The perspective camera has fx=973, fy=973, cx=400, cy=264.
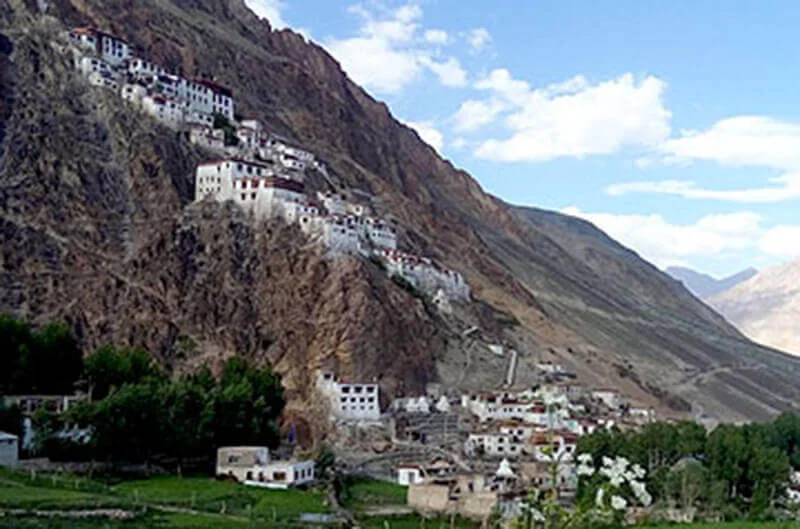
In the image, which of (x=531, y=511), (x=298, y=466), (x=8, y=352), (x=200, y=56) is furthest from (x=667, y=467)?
(x=200, y=56)

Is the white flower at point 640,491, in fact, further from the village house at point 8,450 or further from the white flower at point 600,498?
the village house at point 8,450

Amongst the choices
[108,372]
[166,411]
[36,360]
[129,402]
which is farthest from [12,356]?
[166,411]

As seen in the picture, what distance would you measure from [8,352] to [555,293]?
99505 mm

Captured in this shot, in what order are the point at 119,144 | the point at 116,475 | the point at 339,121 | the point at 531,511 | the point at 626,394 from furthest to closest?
the point at 339,121 < the point at 626,394 < the point at 119,144 < the point at 116,475 < the point at 531,511

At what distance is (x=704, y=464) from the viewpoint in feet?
173

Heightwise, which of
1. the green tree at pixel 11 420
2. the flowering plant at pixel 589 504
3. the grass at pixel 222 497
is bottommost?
the grass at pixel 222 497

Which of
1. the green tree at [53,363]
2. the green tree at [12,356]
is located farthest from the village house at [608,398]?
the green tree at [12,356]

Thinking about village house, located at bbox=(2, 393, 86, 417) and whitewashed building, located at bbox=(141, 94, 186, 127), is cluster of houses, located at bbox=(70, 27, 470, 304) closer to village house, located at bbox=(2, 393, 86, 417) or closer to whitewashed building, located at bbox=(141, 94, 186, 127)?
whitewashed building, located at bbox=(141, 94, 186, 127)

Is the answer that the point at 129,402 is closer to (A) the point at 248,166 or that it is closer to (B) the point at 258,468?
(B) the point at 258,468

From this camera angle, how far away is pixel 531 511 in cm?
1016

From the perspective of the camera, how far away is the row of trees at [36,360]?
53.1 metres

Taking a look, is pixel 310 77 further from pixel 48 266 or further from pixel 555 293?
pixel 48 266

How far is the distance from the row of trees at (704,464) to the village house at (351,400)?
20969mm

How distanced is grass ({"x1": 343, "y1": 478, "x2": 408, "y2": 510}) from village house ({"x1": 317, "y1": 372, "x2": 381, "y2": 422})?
15.8 m
